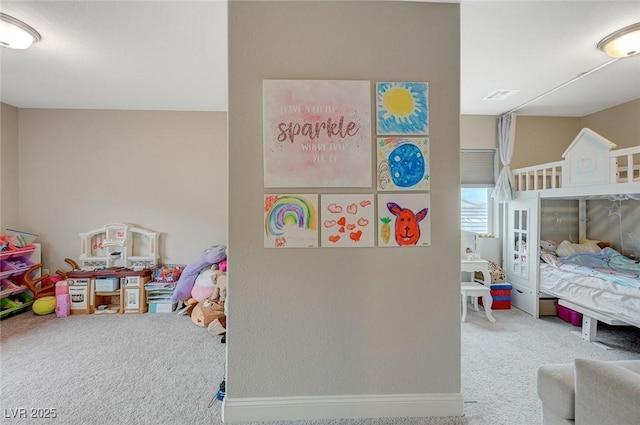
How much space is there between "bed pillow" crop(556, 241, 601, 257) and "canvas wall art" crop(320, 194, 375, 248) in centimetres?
316

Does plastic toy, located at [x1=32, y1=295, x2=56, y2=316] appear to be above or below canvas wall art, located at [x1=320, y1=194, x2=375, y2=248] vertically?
below

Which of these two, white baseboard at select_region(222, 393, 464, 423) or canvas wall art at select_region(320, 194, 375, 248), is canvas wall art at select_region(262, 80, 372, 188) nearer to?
canvas wall art at select_region(320, 194, 375, 248)

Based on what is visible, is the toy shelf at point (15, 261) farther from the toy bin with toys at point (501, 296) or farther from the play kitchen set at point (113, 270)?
the toy bin with toys at point (501, 296)

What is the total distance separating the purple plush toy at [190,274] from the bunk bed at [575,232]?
143 inches

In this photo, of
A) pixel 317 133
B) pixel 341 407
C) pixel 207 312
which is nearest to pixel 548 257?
pixel 341 407

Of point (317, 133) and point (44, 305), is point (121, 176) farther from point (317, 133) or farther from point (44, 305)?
point (317, 133)

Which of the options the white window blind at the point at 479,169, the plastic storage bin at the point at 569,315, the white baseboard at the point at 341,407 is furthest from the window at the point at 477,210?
the white baseboard at the point at 341,407

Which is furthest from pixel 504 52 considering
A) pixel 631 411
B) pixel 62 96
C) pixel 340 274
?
pixel 62 96

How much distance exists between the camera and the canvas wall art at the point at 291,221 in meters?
1.67

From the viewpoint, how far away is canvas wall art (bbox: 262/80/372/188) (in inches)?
65.3

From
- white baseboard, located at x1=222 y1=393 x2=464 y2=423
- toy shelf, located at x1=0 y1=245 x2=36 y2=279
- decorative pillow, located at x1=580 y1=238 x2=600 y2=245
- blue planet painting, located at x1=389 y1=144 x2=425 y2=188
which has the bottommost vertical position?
white baseboard, located at x1=222 y1=393 x2=464 y2=423

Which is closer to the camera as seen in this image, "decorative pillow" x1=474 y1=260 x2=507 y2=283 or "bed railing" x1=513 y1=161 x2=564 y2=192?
"bed railing" x1=513 y1=161 x2=564 y2=192

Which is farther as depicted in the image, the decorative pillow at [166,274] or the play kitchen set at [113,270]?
the decorative pillow at [166,274]

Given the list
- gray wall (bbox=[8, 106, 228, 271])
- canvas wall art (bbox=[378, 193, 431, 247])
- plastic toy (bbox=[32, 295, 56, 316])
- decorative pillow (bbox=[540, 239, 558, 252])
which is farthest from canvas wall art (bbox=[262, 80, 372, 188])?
plastic toy (bbox=[32, 295, 56, 316])
